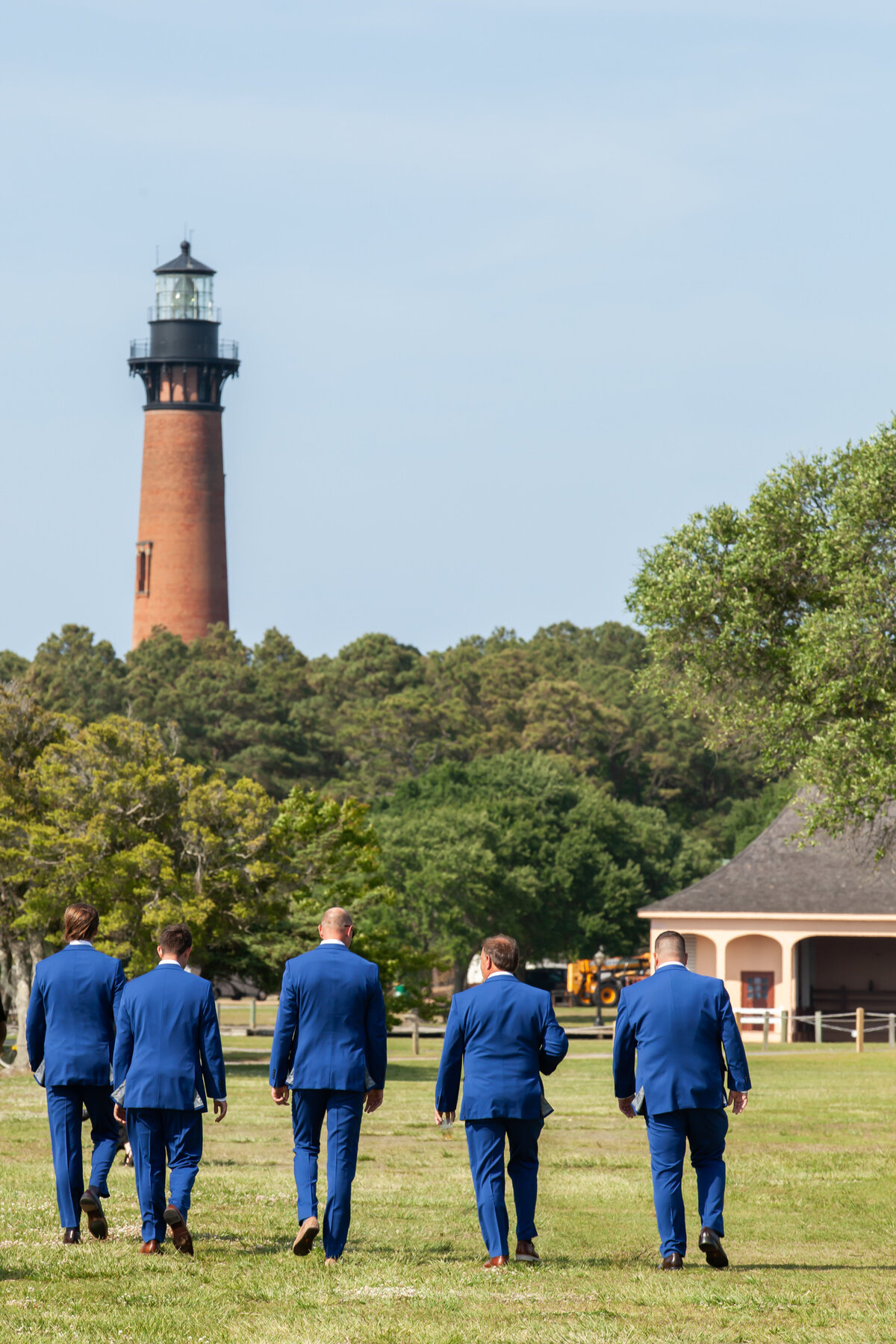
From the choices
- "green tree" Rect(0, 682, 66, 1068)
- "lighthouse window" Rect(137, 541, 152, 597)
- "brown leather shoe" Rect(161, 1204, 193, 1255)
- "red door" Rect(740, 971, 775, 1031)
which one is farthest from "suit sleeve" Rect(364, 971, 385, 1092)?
"lighthouse window" Rect(137, 541, 152, 597)

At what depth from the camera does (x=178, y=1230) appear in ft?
30.0

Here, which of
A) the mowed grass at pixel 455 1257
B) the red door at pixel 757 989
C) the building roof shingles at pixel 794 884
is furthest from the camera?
the red door at pixel 757 989

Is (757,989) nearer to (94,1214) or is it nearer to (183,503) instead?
(183,503)

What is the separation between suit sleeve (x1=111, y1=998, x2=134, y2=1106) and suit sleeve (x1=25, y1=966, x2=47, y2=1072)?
1.69 ft

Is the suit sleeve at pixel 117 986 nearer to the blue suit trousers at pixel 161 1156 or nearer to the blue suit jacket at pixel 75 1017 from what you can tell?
the blue suit jacket at pixel 75 1017

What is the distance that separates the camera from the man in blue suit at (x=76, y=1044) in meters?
9.64

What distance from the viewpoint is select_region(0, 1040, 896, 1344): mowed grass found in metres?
7.32

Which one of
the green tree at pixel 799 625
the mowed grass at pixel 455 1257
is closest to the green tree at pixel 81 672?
the green tree at pixel 799 625

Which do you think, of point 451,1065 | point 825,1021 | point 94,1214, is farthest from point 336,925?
point 825,1021

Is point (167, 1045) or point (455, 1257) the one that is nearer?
point (167, 1045)

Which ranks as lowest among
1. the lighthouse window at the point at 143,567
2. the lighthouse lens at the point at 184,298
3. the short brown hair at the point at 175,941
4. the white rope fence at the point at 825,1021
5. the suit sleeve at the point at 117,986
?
the white rope fence at the point at 825,1021

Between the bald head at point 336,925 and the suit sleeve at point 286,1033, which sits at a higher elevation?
the bald head at point 336,925

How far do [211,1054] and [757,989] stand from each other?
40170 millimetres

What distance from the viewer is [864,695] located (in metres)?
22.7
